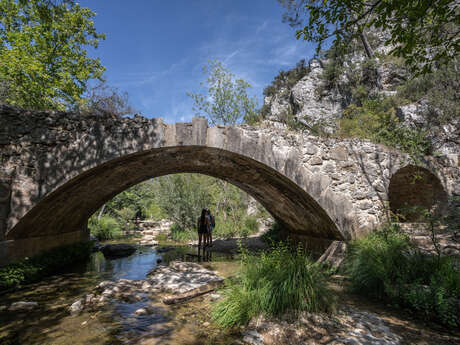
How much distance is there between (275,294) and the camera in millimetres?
3109

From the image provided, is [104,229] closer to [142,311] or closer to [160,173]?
[160,173]

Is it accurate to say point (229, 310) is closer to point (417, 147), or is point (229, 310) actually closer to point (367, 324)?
point (367, 324)

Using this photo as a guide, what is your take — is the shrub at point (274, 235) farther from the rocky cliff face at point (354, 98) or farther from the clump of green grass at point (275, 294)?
the clump of green grass at point (275, 294)

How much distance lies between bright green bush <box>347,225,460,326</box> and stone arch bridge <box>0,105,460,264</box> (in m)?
1.37

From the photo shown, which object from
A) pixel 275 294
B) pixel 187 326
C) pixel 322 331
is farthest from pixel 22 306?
pixel 322 331

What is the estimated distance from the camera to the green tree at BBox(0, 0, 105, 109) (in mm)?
9805

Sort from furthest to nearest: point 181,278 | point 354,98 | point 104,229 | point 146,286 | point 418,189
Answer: point 354,98
point 104,229
point 418,189
point 181,278
point 146,286

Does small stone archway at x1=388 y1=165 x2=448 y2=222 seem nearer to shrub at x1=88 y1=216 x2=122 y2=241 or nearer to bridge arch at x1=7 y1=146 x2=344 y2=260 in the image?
bridge arch at x1=7 y1=146 x2=344 y2=260

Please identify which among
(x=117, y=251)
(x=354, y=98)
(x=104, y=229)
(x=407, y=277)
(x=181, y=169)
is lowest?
(x=117, y=251)

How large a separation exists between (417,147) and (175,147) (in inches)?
262

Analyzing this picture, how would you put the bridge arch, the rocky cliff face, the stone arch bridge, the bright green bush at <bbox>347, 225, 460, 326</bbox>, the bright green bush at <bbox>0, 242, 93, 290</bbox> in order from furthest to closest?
the rocky cliff face < the bridge arch < the bright green bush at <bbox>0, 242, 93, 290</bbox> < the stone arch bridge < the bright green bush at <bbox>347, 225, 460, 326</bbox>

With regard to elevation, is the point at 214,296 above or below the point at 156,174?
below

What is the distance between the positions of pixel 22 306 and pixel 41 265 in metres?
2.01

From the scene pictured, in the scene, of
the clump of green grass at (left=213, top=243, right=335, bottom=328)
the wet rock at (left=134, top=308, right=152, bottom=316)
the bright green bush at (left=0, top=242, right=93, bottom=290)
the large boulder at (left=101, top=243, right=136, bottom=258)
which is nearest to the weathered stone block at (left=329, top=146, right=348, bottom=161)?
the clump of green grass at (left=213, top=243, right=335, bottom=328)
